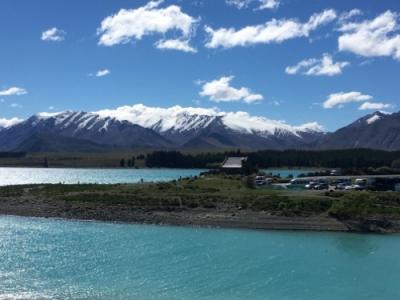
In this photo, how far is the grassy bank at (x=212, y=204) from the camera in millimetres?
61844

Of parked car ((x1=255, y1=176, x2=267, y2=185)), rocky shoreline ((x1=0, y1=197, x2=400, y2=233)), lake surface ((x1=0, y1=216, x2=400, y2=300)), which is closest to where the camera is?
lake surface ((x1=0, y1=216, x2=400, y2=300))

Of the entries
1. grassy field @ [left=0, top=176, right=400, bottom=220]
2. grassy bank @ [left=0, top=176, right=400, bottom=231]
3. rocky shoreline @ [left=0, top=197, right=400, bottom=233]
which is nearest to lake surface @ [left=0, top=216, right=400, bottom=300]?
→ rocky shoreline @ [left=0, top=197, right=400, bottom=233]

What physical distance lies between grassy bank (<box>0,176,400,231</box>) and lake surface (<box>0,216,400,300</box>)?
474cm

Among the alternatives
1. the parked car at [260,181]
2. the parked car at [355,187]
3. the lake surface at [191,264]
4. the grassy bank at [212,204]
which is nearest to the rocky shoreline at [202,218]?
the grassy bank at [212,204]

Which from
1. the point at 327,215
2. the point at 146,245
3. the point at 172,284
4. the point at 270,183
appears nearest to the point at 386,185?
the point at 270,183

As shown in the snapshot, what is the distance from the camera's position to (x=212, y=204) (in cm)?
6819

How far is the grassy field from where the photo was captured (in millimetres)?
63062

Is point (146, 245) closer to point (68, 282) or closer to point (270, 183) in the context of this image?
point (68, 282)

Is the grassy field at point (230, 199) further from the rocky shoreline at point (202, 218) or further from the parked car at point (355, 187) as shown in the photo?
the parked car at point (355, 187)

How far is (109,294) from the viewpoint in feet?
113

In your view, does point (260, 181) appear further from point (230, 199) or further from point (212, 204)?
point (212, 204)

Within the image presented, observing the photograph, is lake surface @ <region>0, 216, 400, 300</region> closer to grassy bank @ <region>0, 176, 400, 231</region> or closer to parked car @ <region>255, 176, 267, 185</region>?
grassy bank @ <region>0, 176, 400, 231</region>

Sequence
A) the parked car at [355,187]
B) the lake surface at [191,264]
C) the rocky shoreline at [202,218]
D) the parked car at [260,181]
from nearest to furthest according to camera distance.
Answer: the lake surface at [191,264] < the rocky shoreline at [202,218] < the parked car at [355,187] < the parked car at [260,181]

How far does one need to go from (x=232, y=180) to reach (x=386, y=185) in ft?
79.2
